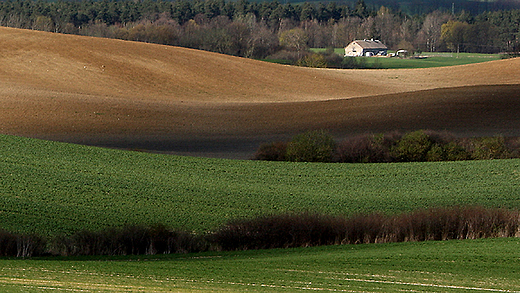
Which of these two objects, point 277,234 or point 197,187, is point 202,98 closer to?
point 197,187

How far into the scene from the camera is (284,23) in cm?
15600

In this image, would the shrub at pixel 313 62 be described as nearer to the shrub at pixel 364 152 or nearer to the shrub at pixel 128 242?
the shrub at pixel 364 152

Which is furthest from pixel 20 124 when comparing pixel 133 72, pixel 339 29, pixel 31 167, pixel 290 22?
pixel 290 22

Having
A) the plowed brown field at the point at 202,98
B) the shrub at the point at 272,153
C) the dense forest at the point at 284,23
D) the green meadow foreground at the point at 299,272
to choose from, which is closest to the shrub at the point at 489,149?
the plowed brown field at the point at 202,98

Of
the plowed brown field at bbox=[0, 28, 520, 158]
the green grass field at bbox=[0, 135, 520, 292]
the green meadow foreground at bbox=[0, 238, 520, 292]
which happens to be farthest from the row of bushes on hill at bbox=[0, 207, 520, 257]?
the plowed brown field at bbox=[0, 28, 520, 158]

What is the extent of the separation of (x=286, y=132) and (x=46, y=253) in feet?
75.8

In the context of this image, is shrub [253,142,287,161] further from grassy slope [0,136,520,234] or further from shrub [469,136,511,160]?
shrub [469,136,511,160]

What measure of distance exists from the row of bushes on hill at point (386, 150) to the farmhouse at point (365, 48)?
319 feet

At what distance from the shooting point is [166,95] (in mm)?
48250

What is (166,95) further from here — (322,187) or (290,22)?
(290,22)

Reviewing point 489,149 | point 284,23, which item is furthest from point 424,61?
point 489,149

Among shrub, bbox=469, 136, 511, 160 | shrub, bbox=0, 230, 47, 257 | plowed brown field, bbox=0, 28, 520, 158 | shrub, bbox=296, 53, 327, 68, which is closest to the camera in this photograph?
shrub, bbox=0, 230, 47, 257

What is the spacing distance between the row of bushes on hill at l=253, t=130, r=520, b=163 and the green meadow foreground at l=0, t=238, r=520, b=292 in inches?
547

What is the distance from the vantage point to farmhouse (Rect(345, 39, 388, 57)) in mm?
125312
